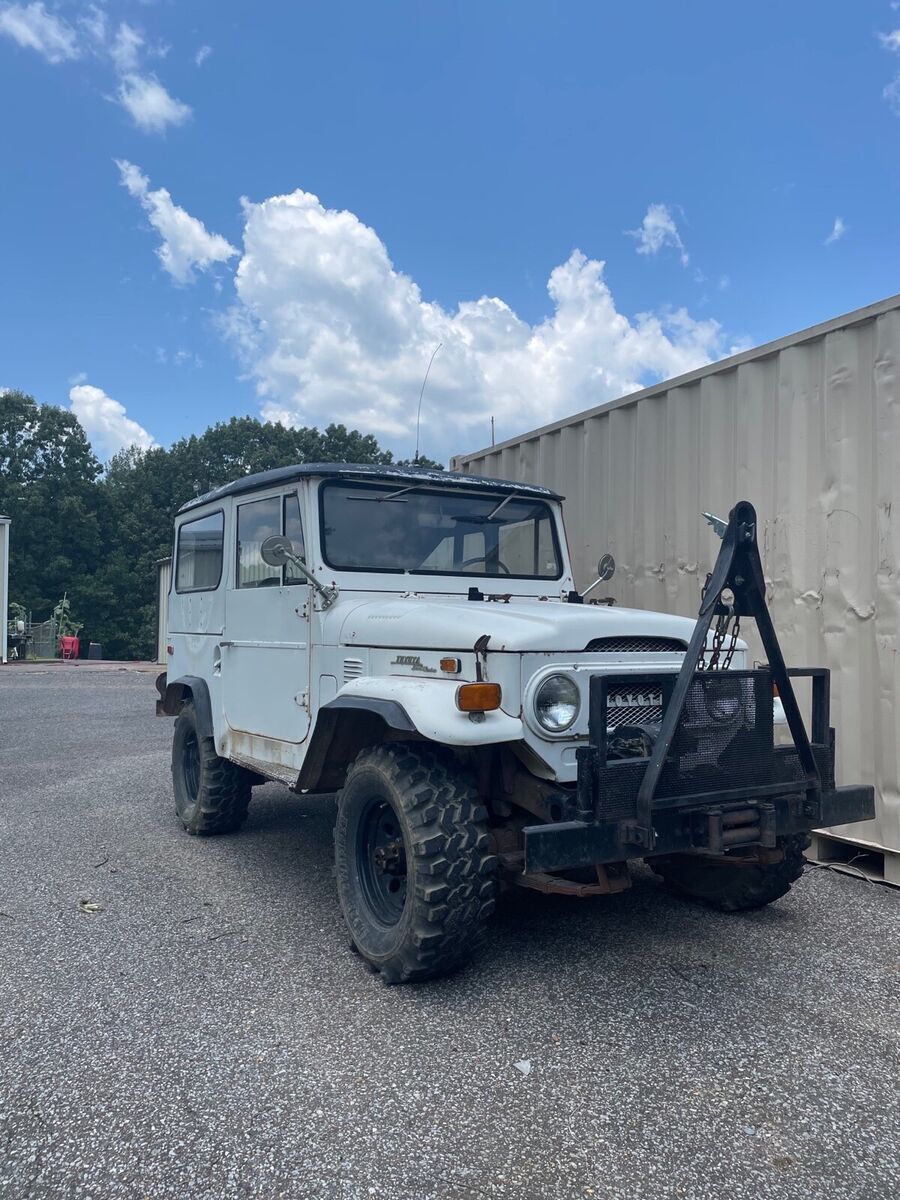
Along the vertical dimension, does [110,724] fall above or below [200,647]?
below

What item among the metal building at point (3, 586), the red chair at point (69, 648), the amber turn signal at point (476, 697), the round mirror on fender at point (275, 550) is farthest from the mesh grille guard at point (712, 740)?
the red chair at point (69, 648)

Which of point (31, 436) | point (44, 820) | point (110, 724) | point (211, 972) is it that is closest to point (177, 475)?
point (31, 436)

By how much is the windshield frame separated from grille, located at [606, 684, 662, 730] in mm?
1368

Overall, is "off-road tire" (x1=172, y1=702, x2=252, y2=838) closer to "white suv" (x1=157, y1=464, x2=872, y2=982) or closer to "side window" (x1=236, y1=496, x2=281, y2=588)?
"white suv" (x1=157, y1=464, x2=872, y2=982)

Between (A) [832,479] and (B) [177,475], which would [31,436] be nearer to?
(B) [177,475]

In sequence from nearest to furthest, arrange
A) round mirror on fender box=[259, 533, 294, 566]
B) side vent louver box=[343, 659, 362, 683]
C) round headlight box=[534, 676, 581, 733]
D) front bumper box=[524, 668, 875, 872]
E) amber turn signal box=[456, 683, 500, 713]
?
front bumper box=[524, 668, 875, 872]
amber turn signal box=[456, 683, 500, 713]
round headlight box=[534, 676, 581, 733]
side vent louver box=[343, 659, 362, 683]
round mirror on fender box=[259, 533, 294, 566]

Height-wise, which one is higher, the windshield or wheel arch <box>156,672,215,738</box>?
the windshield

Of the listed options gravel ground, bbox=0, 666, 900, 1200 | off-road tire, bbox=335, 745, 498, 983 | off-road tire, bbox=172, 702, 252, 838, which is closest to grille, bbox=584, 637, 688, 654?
off-road tire, bbox=335, 745, 498, 983

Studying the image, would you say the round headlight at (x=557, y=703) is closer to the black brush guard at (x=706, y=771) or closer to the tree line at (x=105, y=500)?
the black brush guard at (x=706, y=771)

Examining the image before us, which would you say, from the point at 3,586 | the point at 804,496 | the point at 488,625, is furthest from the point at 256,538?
the point at 3,586

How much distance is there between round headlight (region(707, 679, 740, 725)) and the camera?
324 centimetres

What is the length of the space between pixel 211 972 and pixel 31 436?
148 feet

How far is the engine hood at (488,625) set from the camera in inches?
133

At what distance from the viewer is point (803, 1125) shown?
254 cm
